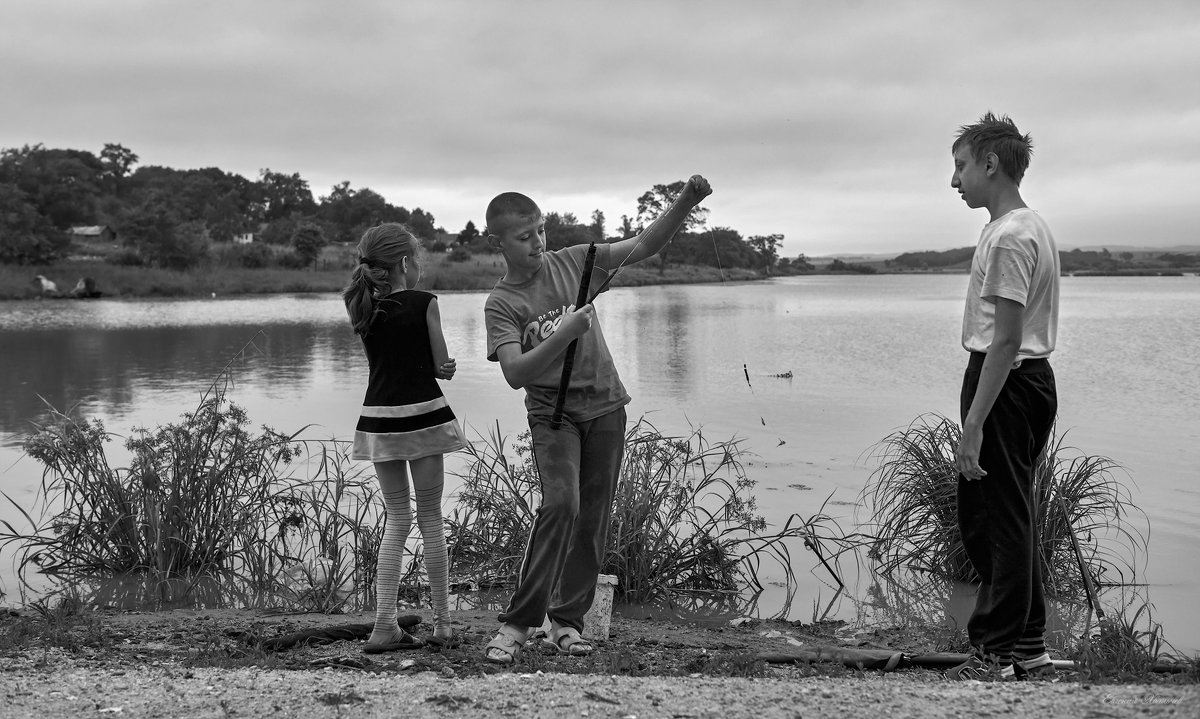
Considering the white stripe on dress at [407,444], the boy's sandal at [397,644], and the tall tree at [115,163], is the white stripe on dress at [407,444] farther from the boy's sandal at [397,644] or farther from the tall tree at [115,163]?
the tall tree at [115,163]

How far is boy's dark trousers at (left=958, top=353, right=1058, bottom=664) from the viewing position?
10.8 feet

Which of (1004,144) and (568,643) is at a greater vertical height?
(1004,144)

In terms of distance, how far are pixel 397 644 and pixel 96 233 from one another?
63.4 metres

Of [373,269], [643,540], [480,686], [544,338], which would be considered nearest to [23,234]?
[643,540]

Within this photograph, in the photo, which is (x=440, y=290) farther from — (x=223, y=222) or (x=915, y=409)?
(x=915, y=409)

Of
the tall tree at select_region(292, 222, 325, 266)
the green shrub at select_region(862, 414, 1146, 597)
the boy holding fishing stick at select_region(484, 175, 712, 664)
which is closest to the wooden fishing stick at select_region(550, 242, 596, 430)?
the boy holding fishing stick at select_region(484, 175, 712, 664)

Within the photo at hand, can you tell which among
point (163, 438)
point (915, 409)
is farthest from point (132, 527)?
point (915, 409)

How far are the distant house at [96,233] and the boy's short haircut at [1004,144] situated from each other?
60874mm

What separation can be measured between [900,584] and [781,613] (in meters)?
0.82

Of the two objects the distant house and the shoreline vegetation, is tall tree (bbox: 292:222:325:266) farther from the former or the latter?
the shoreline vegetation

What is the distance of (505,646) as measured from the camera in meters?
3.58

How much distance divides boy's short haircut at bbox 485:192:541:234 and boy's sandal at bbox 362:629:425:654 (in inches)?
62.4

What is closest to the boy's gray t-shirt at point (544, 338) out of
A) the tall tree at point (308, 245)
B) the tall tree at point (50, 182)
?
the tall tree at point (50, 182)

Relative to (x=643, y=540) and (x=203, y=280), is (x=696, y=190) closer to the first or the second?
(x=643, y=540)
